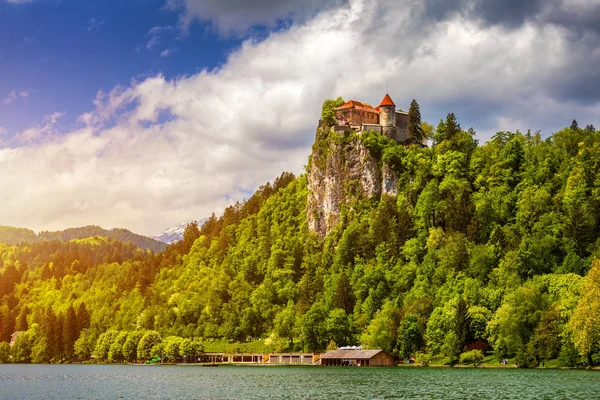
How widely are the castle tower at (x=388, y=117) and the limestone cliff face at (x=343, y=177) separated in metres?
7.79

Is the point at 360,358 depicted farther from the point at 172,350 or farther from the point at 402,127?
the point at 402,127

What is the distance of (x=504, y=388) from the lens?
71.7 metres

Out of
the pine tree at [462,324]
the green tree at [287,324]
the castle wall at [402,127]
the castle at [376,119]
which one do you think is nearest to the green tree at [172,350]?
the green tree at [287,324]

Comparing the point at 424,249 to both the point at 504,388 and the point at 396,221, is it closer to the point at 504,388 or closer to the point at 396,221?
the point at 396,221

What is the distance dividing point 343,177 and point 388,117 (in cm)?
2039

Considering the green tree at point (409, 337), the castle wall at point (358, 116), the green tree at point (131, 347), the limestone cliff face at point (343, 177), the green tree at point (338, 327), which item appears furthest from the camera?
the castle wall at point (358, 116)

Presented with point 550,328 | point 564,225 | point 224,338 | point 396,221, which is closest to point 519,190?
point 564,225

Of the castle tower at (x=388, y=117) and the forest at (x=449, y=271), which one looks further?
the castle tower at (x=388, y=117)

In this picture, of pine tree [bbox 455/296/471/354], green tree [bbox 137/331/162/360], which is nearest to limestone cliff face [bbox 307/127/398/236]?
green tree [bbox 137/331/162/360]

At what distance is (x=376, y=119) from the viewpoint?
19425cm

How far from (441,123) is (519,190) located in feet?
117

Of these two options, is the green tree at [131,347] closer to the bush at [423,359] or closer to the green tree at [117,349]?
the green tree at [117,349]

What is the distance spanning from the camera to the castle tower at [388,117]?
189 meters

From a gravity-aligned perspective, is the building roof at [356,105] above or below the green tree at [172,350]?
above
